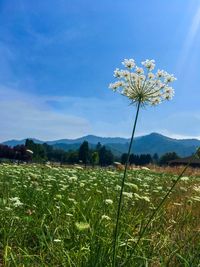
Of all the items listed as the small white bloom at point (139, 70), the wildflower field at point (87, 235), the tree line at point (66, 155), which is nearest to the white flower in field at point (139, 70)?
the small white bloom at point (139, 70)

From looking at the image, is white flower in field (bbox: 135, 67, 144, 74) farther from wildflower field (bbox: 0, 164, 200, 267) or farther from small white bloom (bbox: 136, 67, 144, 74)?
wildflower field (bbox: 0, 164, 200, 267)

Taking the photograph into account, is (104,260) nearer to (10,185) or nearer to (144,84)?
(144,84)

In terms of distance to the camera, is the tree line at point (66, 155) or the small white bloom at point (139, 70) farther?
the tree line at point (66, 155)

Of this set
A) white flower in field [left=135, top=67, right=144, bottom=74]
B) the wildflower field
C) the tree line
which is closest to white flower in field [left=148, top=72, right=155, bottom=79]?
white flower in field [left=135, top=67, right=144, bottom=74]

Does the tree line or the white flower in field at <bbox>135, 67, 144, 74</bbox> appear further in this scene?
the tree line

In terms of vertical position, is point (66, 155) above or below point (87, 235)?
above

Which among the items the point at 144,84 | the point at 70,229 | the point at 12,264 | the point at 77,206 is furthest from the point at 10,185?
the point at 144,84

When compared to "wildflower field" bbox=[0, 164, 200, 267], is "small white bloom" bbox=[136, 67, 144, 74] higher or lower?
higher

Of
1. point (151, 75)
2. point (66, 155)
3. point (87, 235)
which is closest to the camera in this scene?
point (151, 75)

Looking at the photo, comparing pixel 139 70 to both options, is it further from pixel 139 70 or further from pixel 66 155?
pixel 66 155

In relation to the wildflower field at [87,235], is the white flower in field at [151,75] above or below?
above

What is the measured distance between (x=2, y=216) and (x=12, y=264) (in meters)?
1.58

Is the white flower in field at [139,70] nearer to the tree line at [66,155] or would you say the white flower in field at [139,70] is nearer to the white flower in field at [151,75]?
the white flower in field at [151,75]

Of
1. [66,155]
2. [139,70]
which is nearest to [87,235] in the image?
[139,70]
